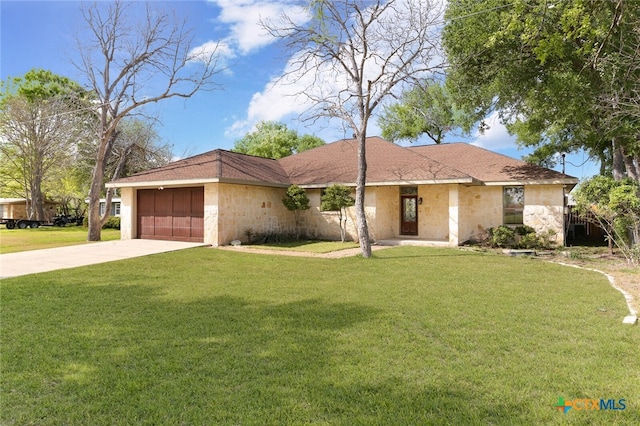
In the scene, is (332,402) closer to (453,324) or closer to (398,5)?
(453,324)

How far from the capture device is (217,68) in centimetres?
1889

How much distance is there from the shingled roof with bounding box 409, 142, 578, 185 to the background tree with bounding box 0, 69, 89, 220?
2597 cm

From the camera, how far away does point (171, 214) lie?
1627 centimetres

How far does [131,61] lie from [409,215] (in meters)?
15.8

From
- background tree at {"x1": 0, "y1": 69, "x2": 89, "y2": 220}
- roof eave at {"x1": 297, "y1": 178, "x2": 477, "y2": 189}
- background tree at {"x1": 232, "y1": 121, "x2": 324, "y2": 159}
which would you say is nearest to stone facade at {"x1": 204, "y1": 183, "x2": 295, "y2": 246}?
roof eave at {"x1": 297, "y1": 178, "x2": 477, "y2": 189}

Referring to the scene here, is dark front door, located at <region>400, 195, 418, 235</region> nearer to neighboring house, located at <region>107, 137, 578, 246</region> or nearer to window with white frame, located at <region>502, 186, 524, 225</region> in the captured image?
neighboring house, located at <region>107, 137, 578, 246</region>

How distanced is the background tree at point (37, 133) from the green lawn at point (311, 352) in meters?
25.9

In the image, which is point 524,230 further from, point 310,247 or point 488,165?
point 310,247

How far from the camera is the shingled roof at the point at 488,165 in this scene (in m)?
15.7

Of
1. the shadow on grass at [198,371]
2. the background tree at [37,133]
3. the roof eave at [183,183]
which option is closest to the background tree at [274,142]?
the background tree at [37,133]

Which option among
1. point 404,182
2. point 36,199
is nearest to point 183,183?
point 404,182

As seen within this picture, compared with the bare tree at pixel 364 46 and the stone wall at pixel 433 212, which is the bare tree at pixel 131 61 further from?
the stone wall at pixel 433 212

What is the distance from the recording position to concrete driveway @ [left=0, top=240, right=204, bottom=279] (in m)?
9.60

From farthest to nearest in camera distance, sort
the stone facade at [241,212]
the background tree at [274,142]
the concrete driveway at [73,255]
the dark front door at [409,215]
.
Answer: the background tree at [274,142], the dark front door at [409,215], the stone facade at [241,212], the concrete driveway at [73,255]
